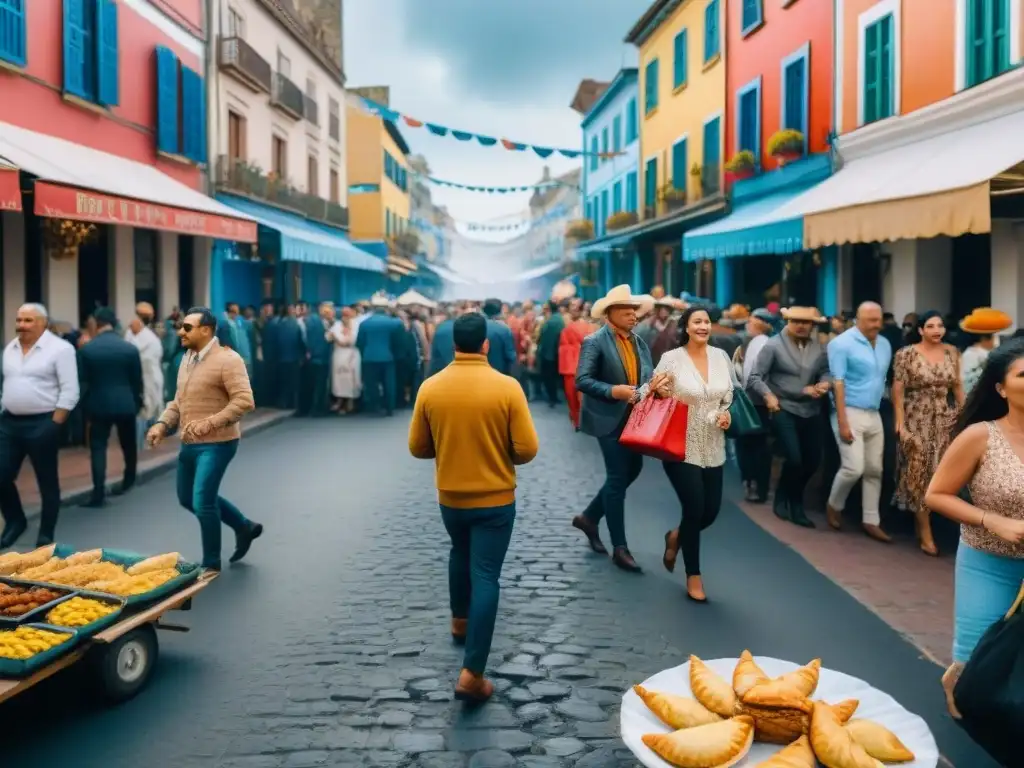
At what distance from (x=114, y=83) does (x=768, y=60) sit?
10.8 m

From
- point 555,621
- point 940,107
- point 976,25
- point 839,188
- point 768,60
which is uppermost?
point 768,60

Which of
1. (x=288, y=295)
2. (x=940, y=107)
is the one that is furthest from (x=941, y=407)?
(x=288, y=295)

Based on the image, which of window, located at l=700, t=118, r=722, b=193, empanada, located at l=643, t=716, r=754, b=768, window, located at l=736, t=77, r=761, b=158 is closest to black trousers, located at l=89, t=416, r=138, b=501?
empanada, located at l=643, t=716, r=754, b=768

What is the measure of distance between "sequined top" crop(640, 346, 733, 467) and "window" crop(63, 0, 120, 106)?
1111 cm

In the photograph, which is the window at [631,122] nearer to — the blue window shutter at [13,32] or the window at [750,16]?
the window at [750,16]

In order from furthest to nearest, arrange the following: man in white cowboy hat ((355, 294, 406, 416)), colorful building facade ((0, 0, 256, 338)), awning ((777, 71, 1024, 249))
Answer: man in white cowboy hat ((355, 294, 406, 416)) < colorful building facade ((0, 0, 256, 338)) < awning ((777, 71, 1024, 249))

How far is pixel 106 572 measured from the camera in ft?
16.8

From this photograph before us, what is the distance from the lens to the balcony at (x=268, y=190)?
20719mm

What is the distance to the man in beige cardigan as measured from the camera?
20.6 ft

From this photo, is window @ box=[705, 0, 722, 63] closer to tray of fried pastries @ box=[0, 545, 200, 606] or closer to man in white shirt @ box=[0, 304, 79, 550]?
man in white shirt @ box=[0, 304, 79, 550]

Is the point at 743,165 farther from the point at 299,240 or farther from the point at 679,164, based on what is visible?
the point at 299,240

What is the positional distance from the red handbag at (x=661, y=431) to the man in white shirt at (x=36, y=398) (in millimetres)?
3843

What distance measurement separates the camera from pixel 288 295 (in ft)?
90.2

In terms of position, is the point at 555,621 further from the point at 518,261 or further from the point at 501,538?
the point at 518,261
